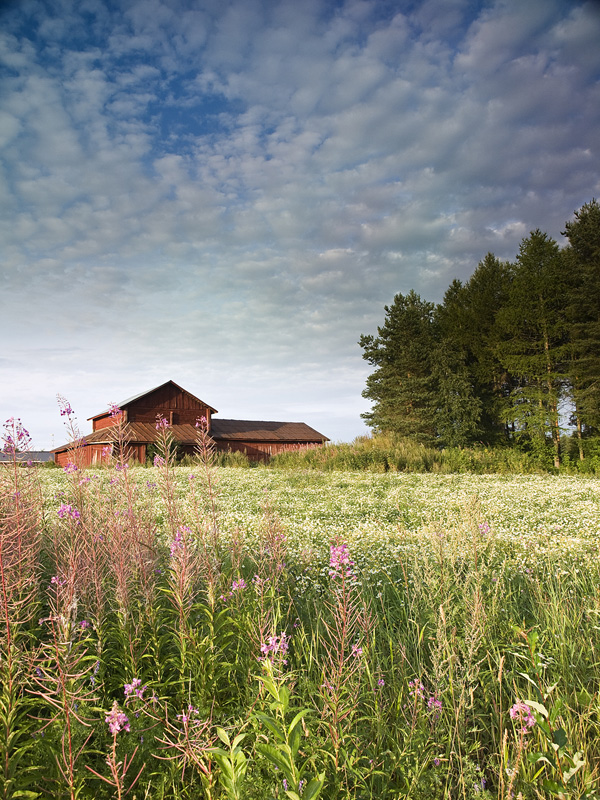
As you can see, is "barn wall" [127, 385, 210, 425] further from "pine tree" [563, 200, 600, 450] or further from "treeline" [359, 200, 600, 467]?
"pine tree" [563, 200, 600, 450]

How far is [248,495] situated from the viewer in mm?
12898

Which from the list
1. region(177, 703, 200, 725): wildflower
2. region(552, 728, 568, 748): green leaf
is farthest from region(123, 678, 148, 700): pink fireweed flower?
region(552, 728, 568, 748): green leaf

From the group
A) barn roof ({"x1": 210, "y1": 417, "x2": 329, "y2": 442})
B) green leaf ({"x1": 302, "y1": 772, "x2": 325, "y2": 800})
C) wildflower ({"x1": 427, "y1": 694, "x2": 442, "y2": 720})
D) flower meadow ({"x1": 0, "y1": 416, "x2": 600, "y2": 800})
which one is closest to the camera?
green leaf ({"x1": 302, "y1": 772, "x2": 325, "y2": 800})

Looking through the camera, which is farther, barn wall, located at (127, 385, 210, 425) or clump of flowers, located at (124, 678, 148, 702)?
barn wall, located at (127, 385, 210, 425)

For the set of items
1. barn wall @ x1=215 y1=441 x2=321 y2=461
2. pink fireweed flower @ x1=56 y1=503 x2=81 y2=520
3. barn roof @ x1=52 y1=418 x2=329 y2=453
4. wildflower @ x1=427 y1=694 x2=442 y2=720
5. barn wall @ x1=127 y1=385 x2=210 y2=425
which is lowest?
wildflower @ x1=427 y1=694 x2=442 y2=720

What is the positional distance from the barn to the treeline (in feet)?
31.2

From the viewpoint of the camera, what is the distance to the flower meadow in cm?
184

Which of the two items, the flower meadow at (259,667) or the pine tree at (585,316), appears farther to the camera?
the pine tree at (585,316)

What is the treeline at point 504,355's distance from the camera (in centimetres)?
2875

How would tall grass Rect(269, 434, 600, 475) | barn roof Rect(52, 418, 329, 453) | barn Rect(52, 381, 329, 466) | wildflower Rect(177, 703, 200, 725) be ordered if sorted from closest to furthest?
1. wildflower Rect(177, 703, 200, 725)
2. tall grass Rect(269, 434, 600, 475)
3. barn Rect(52, 381, 329, 466)
4. barn roof Rect(52, 418, 329, 453)

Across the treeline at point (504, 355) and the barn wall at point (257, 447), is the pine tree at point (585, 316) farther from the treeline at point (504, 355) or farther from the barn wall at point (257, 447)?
the barn wall at point (257, 447)

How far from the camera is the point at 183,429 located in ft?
118

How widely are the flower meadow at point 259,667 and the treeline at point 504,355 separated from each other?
26.1m

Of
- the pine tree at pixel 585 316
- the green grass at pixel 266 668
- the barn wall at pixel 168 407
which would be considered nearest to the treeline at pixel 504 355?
the pine tree at pixel 585 316
